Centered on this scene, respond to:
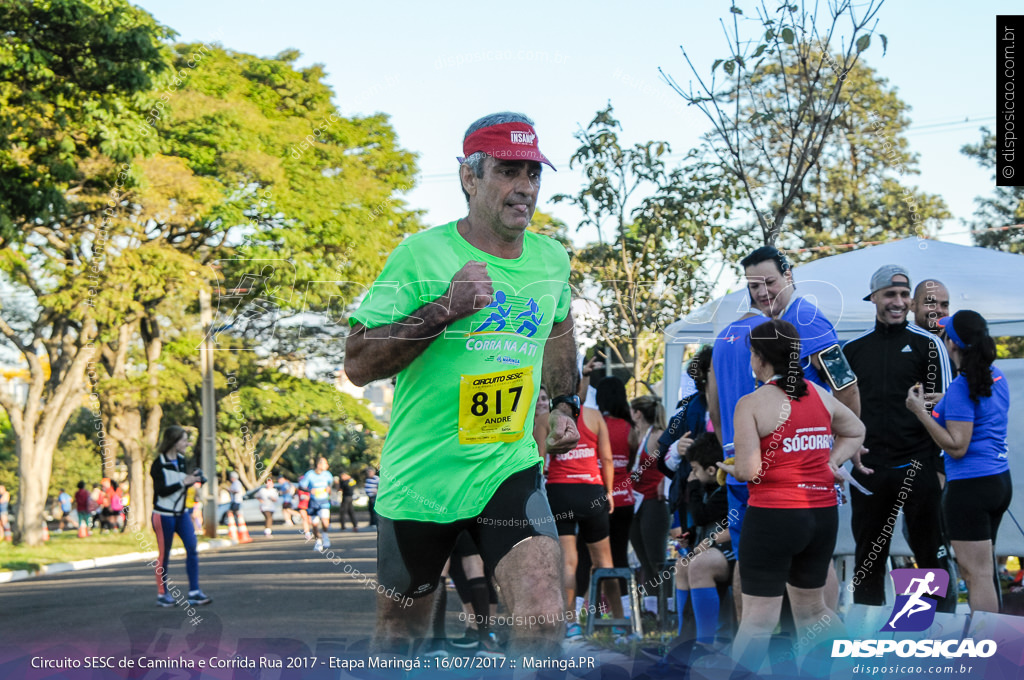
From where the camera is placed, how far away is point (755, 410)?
4598 millimetres

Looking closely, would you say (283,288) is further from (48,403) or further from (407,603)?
(48,403)

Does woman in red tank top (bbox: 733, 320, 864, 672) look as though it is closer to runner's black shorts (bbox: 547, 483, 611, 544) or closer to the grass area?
runner's black shorts (bbox: 547, 483, 611, 544)

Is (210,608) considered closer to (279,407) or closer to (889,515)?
(889,515)

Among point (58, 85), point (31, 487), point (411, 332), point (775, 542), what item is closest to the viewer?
point (411, 332)

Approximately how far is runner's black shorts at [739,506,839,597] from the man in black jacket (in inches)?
44.2

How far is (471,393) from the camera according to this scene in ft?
11.2

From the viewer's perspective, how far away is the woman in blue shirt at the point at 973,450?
17.4 ft

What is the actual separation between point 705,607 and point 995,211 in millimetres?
24727

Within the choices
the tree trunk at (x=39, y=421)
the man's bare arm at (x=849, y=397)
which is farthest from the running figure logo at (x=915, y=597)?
the tree trunk at (x=39, y=421)

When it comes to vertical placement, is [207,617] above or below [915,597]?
below

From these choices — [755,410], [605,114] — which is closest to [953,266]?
[605,114]

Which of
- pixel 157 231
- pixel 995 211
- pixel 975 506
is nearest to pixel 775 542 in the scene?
pixel 975 506

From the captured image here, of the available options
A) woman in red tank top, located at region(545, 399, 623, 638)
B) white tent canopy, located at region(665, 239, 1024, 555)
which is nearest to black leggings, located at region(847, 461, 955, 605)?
white tent canopy, located at region(665, 239, 1024, 555)

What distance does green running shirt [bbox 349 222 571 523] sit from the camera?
11.1 ft
